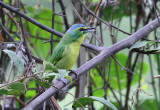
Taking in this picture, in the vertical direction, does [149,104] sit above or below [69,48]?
below

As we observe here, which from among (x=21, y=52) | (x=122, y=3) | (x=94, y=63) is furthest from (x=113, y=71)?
(x=94, y=63)

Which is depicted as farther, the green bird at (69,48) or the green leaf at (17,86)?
the green bird at (69,48)

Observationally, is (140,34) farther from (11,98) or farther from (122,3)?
(122,3)

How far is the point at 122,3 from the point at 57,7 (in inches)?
42.6

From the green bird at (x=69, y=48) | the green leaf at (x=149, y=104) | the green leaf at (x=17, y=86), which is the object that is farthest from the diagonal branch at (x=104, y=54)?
the green leaf at (x=149, y=104)

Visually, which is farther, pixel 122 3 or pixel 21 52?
pixel 122 3

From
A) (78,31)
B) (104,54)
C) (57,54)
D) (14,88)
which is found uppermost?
(78,31)

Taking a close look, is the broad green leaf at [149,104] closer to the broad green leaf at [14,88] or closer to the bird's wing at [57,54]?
the bird's wing at [57,54]

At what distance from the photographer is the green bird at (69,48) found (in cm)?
218

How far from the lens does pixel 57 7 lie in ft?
8.76

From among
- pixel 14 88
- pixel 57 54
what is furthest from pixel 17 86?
pixel 57 54

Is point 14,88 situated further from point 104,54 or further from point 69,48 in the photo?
point 69,48

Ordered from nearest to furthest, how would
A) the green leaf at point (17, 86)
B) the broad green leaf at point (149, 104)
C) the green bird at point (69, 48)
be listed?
the green leaf at point (17, 86), the green bird at point (69, 48), the broad green leaf at point (149, 104)

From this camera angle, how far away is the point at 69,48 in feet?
7.34
